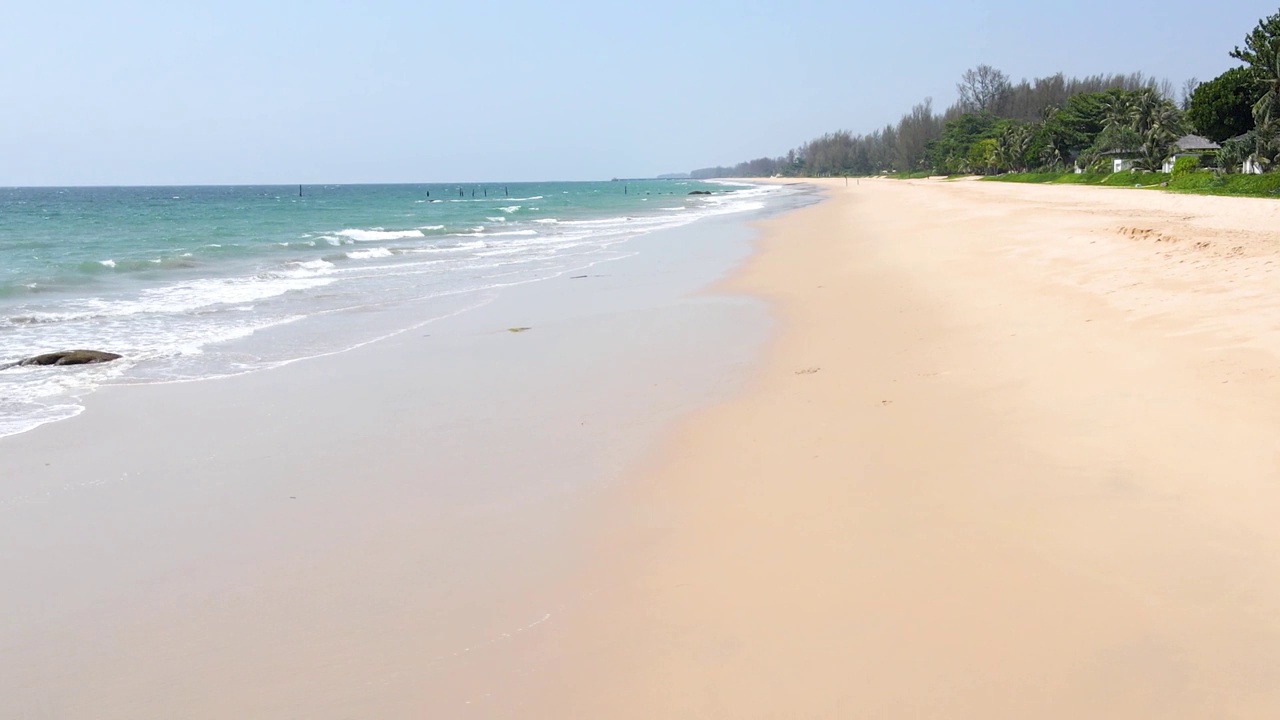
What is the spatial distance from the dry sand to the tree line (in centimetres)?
3552

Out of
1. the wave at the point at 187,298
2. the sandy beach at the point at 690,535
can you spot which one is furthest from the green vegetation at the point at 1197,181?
the wave at the point at 187,298

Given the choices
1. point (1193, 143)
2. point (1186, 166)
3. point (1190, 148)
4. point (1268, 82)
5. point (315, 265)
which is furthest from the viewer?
point (1193, 143)

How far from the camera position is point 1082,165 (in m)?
65.4

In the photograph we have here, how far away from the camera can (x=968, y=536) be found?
14.3 feet

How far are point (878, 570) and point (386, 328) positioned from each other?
30.5 ft

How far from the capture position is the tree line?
3922 cm

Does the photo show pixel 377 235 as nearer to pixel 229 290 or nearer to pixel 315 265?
pixel 315 265

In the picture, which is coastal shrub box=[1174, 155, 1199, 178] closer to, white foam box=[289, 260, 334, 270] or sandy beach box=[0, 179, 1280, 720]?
white foam box=[289, 260, 334, 270]

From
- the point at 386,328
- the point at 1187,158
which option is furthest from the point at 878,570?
the point at 1187,158

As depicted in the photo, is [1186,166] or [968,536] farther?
[1186,166]

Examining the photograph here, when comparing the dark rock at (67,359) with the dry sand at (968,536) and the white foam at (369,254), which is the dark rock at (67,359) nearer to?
the dry sand at (968,536)

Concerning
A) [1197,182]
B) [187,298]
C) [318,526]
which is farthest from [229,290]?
[1197,182]

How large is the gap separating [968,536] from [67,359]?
9454 mm

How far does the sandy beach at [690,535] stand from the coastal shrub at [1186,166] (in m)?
38.7
